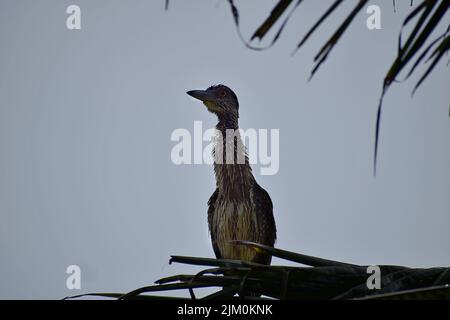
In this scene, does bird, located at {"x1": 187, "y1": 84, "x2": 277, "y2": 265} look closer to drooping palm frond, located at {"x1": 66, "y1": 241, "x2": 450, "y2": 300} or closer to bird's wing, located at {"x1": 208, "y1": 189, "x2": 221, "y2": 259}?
bird's wing, located at {"x1": 208, "y1": 189, "x2": 221, "y2": 259}

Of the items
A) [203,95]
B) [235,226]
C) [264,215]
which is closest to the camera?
[235,226]

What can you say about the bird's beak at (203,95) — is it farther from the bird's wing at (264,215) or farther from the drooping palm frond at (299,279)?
the drooping palm frond at (299,279)

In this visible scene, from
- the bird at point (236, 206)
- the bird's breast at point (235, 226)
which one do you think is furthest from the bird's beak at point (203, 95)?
the bird's breast at point (235, 226)

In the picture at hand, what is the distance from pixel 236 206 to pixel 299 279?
15.3ft

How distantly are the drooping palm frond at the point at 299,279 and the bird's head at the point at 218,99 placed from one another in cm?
515

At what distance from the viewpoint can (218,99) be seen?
21.5ft

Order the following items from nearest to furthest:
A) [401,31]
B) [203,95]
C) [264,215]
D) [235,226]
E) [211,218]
→ 1. [401,31]
2. [235,226]
3. [264,215]
4. [211,218]
5. [203,95]

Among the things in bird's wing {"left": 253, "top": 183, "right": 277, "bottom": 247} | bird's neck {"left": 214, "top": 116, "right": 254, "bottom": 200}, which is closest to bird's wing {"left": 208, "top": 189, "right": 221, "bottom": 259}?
bird's neck {"left": 214, "top": 116, "right": 254, "bottom": 200}

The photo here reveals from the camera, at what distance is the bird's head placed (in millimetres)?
6520

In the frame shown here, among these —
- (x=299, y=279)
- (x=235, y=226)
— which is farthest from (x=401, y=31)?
(x=235, y=226)

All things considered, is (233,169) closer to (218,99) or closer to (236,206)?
(236,206)

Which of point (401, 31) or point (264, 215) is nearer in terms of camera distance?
point (401, 31)

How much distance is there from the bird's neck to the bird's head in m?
0.33
